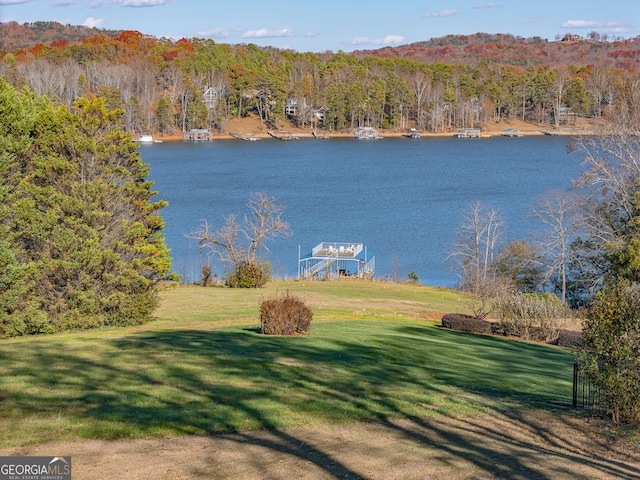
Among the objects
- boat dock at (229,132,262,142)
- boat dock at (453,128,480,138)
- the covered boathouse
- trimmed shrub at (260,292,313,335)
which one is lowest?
the covered boathouse

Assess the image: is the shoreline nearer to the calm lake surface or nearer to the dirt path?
the calm lake surface

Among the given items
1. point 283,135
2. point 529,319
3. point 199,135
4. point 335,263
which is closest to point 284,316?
point 529,319

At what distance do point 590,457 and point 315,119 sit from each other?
140515 mm

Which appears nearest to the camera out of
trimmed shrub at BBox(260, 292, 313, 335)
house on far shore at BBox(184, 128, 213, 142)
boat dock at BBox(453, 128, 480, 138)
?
trimmed shrub at BBox(260, 292, 313, 335)

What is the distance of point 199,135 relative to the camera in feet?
447

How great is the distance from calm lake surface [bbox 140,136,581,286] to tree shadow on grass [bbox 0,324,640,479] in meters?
26.9

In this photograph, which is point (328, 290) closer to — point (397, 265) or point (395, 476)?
point (397, 265)

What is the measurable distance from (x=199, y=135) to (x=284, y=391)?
127 m

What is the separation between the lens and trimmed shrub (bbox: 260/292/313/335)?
1905cm

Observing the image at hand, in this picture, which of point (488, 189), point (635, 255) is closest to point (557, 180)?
point (488, 189)

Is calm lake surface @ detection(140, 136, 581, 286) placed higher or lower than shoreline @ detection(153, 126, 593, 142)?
lower

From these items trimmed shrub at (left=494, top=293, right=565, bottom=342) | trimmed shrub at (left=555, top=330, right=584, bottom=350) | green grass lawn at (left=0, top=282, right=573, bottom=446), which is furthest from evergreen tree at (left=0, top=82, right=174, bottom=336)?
trimmed shrub at (left=555, top=330, right=584, bottom=350)

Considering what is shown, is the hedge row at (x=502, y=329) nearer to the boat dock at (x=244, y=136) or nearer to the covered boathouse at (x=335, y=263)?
the covered boathouse at (x=335, y=263)

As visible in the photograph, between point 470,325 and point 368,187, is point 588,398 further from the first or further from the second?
point 368,187
